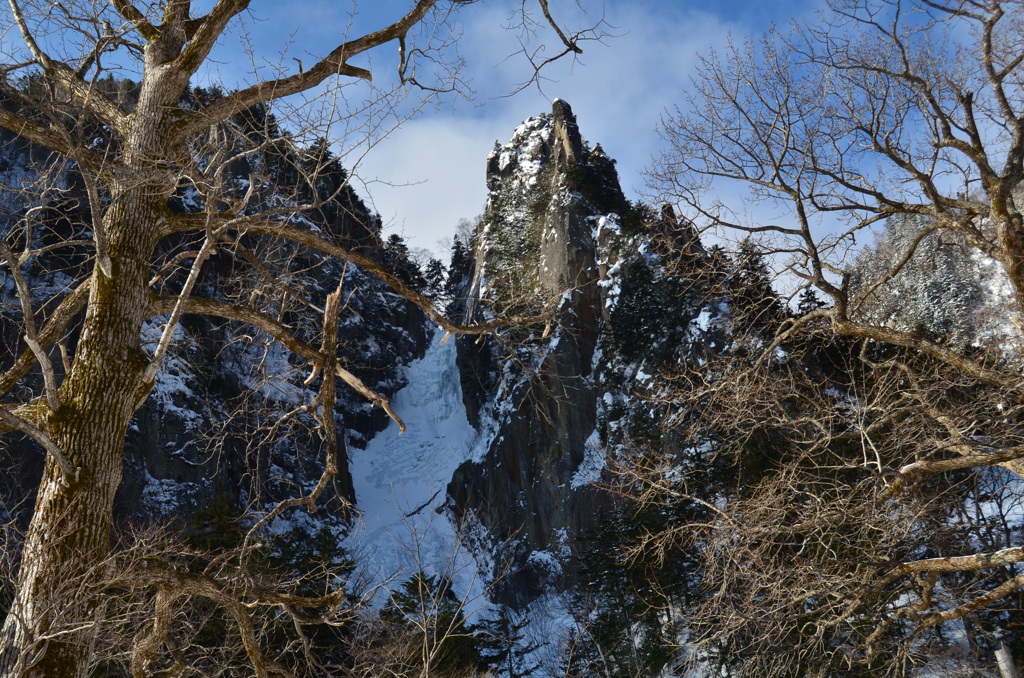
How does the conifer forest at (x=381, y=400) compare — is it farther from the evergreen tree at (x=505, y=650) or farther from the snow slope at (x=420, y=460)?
the snow slope at (x=420, y=460)

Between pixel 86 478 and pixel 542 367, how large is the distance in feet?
73.9

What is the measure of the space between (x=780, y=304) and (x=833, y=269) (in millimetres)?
1592

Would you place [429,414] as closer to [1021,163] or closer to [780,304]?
[780,304]

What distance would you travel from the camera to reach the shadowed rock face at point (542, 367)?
29.5 meters

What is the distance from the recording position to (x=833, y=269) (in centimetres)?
704

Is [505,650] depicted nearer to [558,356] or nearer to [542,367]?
[542,367]

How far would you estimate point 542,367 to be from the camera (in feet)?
84.3

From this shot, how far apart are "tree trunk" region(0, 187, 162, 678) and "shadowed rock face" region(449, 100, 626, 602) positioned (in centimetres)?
2103

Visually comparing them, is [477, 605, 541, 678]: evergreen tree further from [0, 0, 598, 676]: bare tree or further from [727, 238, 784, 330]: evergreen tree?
[0, 0, 598, 676]: bare tree

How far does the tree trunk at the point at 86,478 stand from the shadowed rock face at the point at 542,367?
21.0m

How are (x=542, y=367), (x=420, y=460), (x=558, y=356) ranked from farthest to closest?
(x=420, y=460)
(x=558, y=356)
(x=542, y=367)

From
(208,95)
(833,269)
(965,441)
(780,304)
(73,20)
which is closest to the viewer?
(73,20)

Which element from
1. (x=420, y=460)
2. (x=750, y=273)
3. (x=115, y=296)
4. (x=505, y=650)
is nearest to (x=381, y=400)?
(x=115, y=296)

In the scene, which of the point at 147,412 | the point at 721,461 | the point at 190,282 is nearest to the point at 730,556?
the point at 190,282
